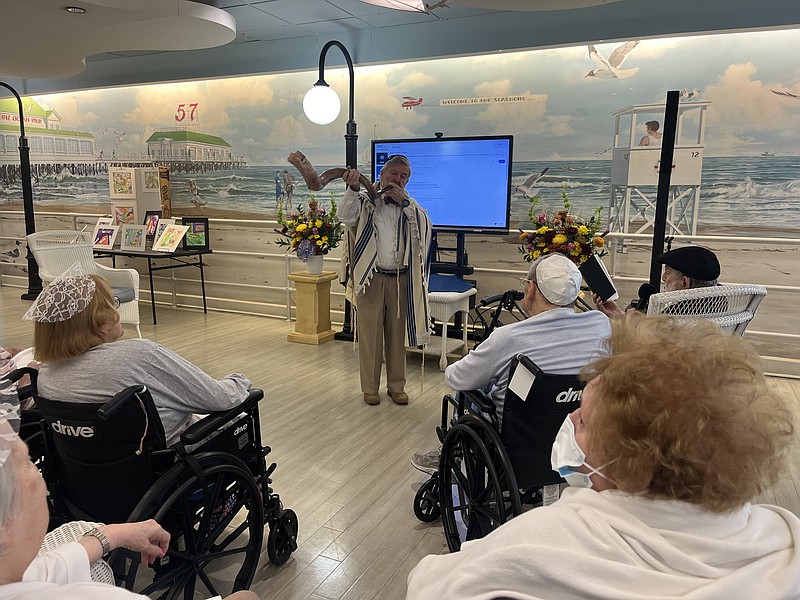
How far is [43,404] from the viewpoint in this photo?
1.62 meters

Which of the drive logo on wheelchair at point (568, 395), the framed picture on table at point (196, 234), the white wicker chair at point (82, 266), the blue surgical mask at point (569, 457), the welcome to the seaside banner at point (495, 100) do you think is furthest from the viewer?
the framed picture on table at point (196, 234)

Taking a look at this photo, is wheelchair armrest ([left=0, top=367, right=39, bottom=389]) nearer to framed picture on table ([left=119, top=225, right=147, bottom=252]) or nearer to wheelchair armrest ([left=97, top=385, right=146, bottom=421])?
wheelchair armrest ([left=97, top=385, right=146, bottom=421])

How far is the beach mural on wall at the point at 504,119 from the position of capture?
14.3ft

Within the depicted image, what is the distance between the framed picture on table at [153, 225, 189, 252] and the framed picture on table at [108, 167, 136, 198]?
0.76 meters

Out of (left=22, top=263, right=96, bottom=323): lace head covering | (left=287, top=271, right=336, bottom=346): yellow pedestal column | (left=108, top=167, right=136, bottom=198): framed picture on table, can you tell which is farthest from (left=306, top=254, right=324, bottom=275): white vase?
(left=22, top=263, right=96, bottom=323): lace head covering

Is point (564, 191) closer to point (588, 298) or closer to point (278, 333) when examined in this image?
point (588, 298)

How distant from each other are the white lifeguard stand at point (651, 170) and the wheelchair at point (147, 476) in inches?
141

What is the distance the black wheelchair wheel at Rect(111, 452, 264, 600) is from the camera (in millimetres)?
1600

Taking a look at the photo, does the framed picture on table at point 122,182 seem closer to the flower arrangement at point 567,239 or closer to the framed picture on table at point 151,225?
the framed picture on table at point 151,225

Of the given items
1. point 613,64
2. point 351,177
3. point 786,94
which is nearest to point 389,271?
point 351,177

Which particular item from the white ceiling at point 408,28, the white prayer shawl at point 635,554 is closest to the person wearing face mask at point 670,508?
the white prayer shawl at point 635,554

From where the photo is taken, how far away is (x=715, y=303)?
212 cm

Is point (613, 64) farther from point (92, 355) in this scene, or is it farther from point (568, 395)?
point (92, 355)

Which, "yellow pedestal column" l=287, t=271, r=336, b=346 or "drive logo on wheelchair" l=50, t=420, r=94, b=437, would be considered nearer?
"drive logo on wheelchair" l=50, t=420, r=94, b=437
